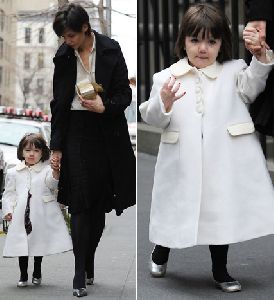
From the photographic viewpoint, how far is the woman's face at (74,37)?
15.5 ft

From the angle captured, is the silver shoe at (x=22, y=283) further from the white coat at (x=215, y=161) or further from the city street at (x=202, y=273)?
the white coat at (x=215, y=161)

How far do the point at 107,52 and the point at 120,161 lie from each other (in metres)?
0.57

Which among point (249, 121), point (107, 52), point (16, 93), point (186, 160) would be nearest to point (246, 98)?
point (249, 121)

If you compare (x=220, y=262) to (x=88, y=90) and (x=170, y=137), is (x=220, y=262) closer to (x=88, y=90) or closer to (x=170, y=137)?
(x=170, y=137)

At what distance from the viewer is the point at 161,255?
5.30 meters

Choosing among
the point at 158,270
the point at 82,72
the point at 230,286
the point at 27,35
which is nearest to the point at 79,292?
the point at 158,270

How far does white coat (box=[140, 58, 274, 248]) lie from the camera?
4.78m

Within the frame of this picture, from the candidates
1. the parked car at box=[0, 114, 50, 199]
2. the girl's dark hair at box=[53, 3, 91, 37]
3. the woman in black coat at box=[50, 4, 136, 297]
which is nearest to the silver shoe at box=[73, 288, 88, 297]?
the woman in black coat at box=[50, 4, 136, 297]

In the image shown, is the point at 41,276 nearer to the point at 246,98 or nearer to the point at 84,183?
the point at 84,183

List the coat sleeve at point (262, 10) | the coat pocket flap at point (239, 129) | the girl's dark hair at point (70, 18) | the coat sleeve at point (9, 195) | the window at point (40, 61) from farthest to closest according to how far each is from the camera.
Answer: the window at point (40, 61) → the coat sleeve at point (9, 195) → the coat pocket flap at point (239, 129) → the girl's dark hair at point (70, 18) → the coat sleeve at point (262, 10)

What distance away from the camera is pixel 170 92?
182 inches

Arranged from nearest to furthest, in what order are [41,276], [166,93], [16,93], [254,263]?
[166,93] < [41,276] < [254,263] < [16,93]

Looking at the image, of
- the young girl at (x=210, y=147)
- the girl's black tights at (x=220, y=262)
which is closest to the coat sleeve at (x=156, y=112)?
the young girl at (x=210, y=147)

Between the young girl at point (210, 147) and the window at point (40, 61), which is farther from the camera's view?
the window at point (40, 61)
